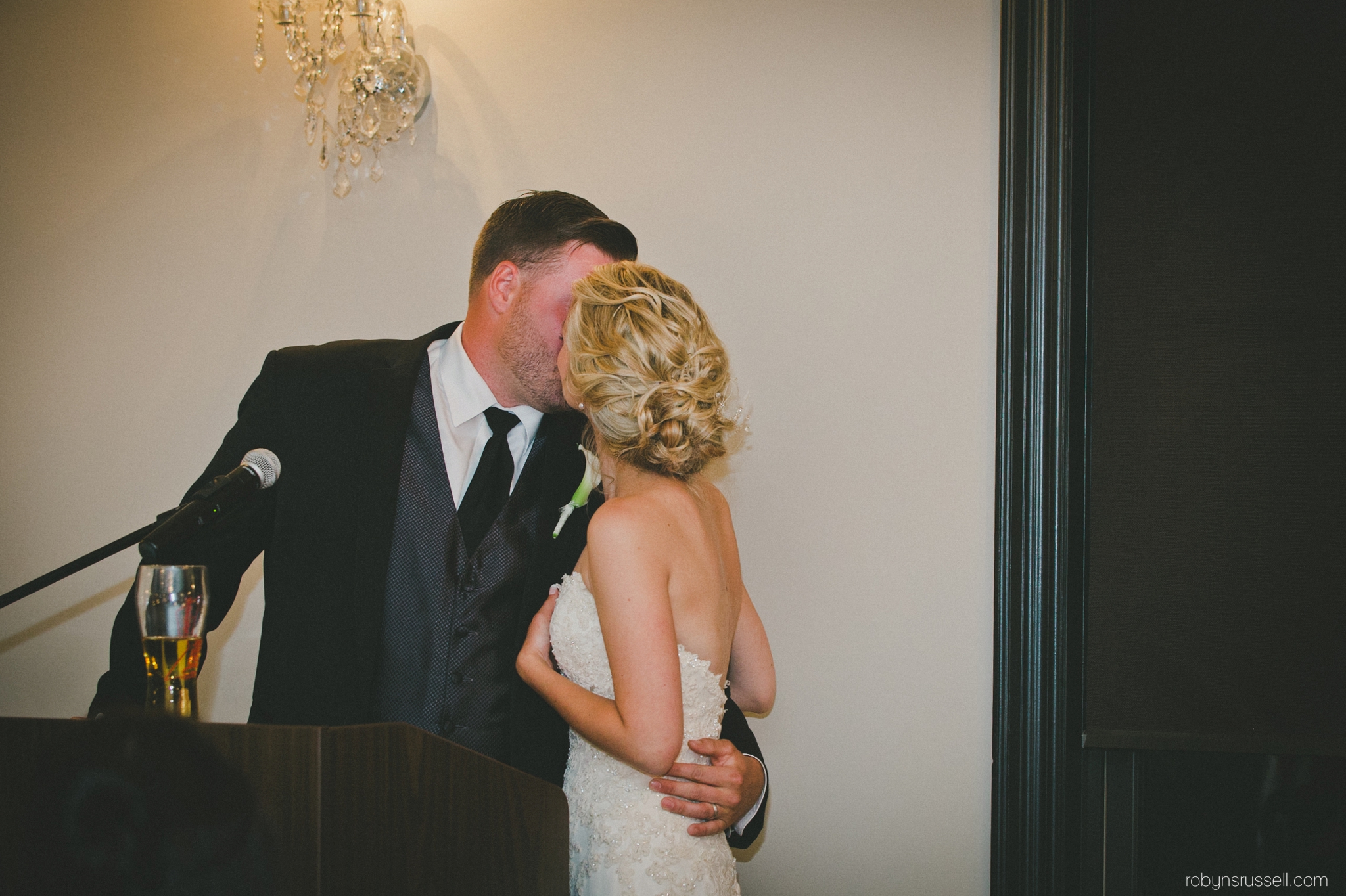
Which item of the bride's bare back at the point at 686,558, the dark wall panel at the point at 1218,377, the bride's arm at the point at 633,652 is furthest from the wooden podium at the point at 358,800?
the dark wall panel at the point at 1218,377

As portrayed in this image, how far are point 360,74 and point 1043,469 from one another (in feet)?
6.65

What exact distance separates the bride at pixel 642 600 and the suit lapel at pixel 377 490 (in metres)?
0.31

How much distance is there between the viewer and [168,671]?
39.4 inches

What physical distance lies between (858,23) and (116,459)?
7.76ft

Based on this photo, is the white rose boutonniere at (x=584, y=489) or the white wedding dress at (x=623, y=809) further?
the white rose boutonniere at (x=584, y=489)

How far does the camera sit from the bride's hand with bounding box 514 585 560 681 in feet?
5.04

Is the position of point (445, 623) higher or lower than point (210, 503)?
lower

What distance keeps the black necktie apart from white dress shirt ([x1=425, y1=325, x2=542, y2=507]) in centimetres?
2

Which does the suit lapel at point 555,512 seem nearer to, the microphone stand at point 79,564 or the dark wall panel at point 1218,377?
the microphone stand at point 79,564

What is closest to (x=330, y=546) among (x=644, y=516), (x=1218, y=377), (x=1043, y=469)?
(x=644, y=516)

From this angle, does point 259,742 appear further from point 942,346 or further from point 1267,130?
point 1267,130

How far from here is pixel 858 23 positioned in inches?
88.2

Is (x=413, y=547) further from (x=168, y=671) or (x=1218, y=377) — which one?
(x=1218, y=377)

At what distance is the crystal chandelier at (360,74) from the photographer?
2416 millimetres
